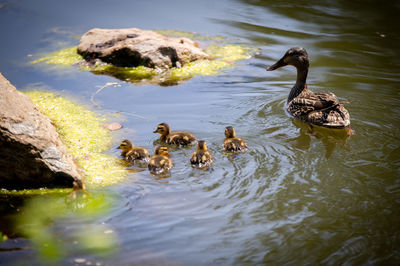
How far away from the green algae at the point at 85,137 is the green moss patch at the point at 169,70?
1.27m

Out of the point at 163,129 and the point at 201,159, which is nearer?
the point at 201,159

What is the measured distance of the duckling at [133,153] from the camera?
13.8 feet

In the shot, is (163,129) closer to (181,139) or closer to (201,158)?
(181,139)

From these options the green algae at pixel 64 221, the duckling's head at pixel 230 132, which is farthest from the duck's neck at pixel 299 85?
the green algae at pixel 64 221

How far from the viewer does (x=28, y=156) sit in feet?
11.8

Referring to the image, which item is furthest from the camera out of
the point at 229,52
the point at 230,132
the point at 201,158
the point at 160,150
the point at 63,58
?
the point at 229,52

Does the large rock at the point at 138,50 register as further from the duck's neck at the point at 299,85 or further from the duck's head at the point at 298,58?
the duck's neck at the point at 299,85

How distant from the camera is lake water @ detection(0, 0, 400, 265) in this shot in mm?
3061

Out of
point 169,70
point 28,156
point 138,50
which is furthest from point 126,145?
point 138,50

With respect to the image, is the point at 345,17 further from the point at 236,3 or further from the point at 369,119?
the point at 369,119

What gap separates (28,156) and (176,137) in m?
1.52

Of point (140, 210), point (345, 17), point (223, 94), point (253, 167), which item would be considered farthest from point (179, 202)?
point (345, 17)

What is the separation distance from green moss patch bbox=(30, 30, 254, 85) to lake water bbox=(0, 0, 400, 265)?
0.75 feet

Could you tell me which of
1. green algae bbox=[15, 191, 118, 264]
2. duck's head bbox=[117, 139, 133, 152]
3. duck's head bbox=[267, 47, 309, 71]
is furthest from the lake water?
duck's head bbox=[267, 47, 309, 71]
